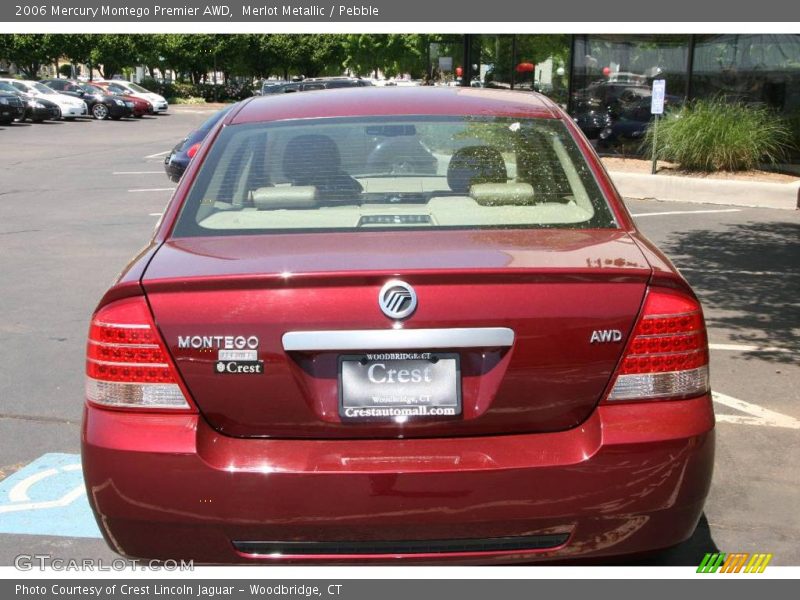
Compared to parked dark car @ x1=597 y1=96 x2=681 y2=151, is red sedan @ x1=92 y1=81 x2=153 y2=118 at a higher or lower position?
lower

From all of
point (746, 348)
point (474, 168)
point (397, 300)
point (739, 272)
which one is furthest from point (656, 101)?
point (397, 300)

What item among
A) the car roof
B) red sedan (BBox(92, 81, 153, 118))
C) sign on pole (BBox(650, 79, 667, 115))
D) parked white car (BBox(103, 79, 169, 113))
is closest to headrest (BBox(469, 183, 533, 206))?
the car roof

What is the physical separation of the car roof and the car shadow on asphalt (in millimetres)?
3225

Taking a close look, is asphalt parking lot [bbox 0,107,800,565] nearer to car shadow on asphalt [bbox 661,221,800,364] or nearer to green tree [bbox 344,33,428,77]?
car shadow on asphalt [bbox 661,221,800,364]

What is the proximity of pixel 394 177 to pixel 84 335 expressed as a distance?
12.6 ft

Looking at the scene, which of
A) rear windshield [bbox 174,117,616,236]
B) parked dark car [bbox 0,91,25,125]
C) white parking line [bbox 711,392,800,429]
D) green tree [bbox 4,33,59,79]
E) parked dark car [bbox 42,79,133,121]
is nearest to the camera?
rear windshield [bbox 174,117,616,236]

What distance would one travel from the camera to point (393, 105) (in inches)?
162

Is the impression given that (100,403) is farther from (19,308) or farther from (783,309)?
(783,309)

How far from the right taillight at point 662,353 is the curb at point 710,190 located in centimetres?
1136

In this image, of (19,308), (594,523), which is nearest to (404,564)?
(594,523)

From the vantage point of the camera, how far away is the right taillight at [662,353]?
294cm

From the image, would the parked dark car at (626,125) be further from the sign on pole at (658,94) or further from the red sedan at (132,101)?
the red sedan at (132,101)

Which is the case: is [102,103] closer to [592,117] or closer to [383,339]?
[592,117]

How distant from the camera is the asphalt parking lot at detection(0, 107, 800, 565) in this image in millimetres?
4168
